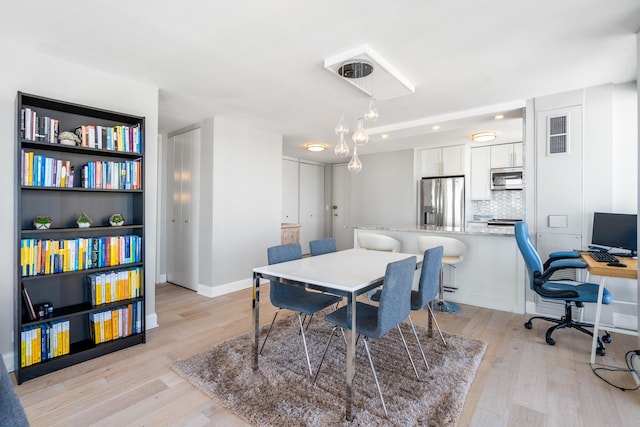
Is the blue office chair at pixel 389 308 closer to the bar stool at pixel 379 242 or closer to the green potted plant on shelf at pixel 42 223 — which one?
the bar stool at pixel 379 242

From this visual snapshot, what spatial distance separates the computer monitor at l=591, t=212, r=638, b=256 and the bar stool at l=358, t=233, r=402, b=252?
197cm

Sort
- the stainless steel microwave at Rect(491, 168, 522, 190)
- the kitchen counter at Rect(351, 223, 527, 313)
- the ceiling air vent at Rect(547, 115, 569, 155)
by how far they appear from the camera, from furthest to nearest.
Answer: the stainless steel microwave at Rect(491, 168, 522, 190), the kitchen counter at Rect(351, 223, 527, 313), the ceiling air vent at Rect(547, 115, 569, 155)

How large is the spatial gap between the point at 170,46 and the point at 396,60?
178 centimetres

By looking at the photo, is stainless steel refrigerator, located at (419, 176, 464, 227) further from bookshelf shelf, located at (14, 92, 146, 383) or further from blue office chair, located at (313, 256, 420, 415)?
bookshelf shelf, located at (14, 92, 146, 383)

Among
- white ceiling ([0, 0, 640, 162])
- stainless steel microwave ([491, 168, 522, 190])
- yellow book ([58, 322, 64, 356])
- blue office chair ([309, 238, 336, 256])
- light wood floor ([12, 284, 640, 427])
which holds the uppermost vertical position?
white ceiling ([0, 0, 640, 162])

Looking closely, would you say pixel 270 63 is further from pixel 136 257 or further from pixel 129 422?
pixel 129 422

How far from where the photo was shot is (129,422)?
169cm

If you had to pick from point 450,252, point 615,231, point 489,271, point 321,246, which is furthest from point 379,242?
point 615,231

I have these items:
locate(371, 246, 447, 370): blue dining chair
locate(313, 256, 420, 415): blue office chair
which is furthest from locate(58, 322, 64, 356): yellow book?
locate(371, 246, 447, 370): blue dining chair

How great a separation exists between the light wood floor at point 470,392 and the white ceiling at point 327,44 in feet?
7.94

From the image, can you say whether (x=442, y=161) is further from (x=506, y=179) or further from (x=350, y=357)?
(x=350, y=357)

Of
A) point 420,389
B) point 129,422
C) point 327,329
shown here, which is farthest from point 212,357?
point 420,389

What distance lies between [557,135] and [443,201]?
2557 mm

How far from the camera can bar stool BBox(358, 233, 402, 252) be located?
394 cm
